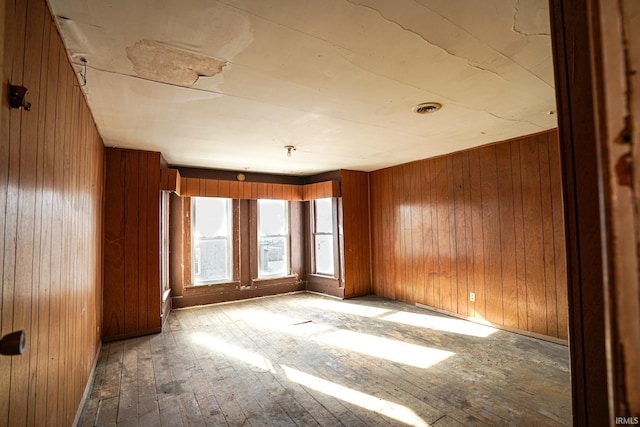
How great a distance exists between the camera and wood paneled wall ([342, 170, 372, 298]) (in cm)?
523

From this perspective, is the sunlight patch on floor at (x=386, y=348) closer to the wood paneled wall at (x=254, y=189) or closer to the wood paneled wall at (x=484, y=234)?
the wood paneled wall at (x=484, y=234)

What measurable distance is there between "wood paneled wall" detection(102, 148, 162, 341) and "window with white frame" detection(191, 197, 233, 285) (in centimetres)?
128

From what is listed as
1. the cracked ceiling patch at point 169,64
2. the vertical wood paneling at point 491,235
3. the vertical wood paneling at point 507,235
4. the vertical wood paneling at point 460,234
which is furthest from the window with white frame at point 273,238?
the cracked ceiling patch at point 169,64

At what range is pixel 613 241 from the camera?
374 mm

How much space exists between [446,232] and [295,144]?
241 centimetres

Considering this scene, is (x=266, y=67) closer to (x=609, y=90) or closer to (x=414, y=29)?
(x=414, y=29)

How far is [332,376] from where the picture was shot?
2582 mm

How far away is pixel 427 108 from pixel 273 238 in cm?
395

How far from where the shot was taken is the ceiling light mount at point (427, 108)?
2.39 m

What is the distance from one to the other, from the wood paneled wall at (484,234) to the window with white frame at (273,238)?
6.21ft

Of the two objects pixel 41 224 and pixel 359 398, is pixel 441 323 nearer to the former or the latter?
pixel 359 398

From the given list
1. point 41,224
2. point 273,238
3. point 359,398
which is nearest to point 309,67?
point 41,224

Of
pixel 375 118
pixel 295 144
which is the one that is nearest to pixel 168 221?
pixel 295 144

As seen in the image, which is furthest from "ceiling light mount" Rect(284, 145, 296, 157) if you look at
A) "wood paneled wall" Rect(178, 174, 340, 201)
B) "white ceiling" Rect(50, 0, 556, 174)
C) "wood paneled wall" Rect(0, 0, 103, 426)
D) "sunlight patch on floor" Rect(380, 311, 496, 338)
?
"sunlight patch on floor" Rect(380, 311, 496, 338)
